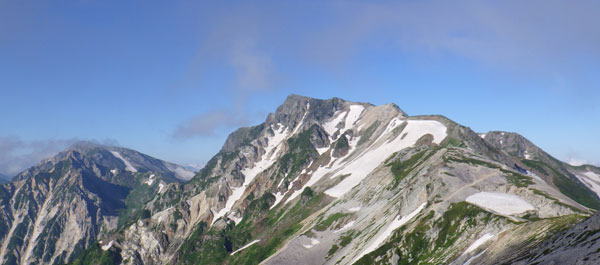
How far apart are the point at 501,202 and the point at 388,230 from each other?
1456 inches

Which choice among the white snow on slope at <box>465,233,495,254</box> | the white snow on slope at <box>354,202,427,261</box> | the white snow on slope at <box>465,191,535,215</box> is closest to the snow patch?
the white snow on slope at <box>354,202,427,261</box>

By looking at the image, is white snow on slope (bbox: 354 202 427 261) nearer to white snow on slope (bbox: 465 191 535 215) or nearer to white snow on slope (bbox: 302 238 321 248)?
white snow on slope (bbox: 465 191 535 215)

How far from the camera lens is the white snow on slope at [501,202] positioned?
4747 inches

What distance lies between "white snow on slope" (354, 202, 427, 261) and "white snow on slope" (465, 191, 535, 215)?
19458 mm

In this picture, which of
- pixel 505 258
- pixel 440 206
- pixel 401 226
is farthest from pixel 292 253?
pixel 505 258

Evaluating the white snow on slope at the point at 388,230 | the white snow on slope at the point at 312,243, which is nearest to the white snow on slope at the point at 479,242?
the white snow on slope at the point at 388,230

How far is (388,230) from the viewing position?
474ft

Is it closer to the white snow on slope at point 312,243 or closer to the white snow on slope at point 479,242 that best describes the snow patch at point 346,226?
the white snow on slope at point 312,243

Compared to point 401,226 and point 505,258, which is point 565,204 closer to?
point 401,226

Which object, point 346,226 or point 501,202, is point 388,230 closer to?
point 501,202

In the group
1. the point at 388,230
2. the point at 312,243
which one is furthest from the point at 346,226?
the point at 388,230

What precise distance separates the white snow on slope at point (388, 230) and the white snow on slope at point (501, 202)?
1946 cm

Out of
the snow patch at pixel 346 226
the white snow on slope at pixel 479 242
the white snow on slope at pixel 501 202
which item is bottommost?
the white snow on slope at pixel 479 242

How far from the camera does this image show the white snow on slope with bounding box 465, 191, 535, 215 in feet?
396
